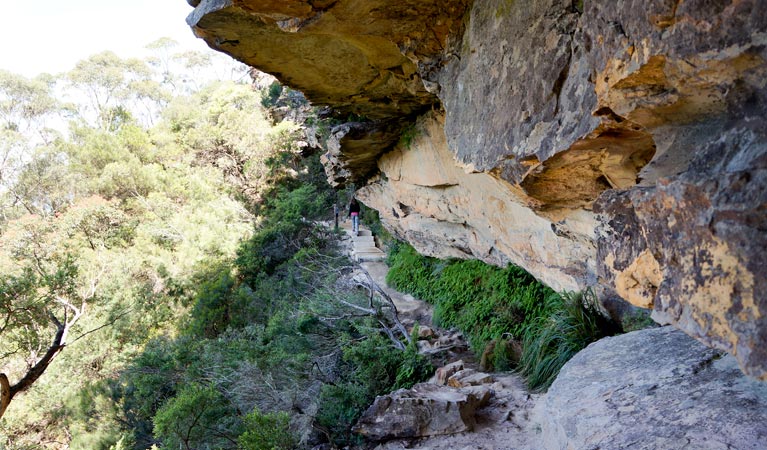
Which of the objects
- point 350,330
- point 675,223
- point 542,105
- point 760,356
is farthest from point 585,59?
point 350,330

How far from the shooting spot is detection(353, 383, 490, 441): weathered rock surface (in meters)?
4.33

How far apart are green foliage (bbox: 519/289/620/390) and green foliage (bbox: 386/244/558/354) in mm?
926

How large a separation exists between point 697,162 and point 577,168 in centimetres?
162

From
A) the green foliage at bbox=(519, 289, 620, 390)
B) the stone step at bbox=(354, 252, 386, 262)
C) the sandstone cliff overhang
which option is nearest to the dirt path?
the green foliage at bbox=(519, 289, 620, 390)

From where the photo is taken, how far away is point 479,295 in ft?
26.5

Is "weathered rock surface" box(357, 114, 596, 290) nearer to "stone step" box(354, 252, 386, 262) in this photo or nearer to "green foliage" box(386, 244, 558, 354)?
"green foliage" box(386, 244, 558, 354)

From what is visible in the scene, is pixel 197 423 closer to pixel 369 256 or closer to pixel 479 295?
pixel 479 295

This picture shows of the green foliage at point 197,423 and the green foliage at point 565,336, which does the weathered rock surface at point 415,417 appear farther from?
the green foliage at point 197,423

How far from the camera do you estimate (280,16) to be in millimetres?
3336

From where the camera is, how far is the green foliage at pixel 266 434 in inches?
163

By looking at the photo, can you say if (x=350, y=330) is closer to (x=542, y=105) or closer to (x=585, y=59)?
(x=542, y=105)

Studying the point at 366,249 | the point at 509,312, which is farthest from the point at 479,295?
the point at 366,249

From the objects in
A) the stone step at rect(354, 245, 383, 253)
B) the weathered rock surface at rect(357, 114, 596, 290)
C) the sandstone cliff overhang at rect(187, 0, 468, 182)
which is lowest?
the stone step at rect(354, 245, 383, 253)

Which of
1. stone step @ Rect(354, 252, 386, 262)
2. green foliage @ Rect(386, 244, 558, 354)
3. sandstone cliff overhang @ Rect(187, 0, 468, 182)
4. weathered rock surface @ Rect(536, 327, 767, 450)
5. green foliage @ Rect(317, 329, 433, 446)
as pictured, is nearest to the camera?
weathered rock surface @ Rect(536, 327, 767, 450)
